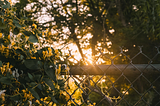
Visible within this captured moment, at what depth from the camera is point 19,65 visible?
2.64 feet

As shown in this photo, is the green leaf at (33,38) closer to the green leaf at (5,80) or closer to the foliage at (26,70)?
the foliage at (26,70)

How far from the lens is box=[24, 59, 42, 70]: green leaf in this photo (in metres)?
0.74

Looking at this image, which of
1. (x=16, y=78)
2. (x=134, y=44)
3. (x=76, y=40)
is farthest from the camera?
(x=76, y=40)

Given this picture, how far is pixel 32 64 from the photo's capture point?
0.74 metres

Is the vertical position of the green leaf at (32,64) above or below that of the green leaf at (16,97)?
above

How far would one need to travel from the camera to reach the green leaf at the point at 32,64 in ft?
2.42

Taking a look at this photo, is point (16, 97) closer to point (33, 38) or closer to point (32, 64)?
point (32, 64)

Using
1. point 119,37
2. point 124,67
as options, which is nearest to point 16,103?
point 124,67

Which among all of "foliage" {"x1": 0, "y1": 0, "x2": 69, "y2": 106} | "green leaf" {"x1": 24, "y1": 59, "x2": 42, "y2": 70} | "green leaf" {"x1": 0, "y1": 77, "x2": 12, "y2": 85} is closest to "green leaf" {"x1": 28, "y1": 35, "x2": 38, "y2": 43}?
"foliage" {"x1": 0, "y1": 0, "x2": 69, "y2": 106}

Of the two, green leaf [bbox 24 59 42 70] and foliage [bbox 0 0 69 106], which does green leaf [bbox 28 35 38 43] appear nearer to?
foliage [bbox 0 0 69 106]

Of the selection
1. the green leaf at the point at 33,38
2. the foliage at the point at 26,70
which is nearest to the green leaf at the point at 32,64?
the foliage at the point at 26,70

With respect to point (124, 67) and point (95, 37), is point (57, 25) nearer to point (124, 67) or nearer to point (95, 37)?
point (95, 37)

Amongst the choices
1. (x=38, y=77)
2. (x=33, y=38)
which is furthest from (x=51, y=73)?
(x=33, y=38)

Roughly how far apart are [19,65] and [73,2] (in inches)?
91.0
